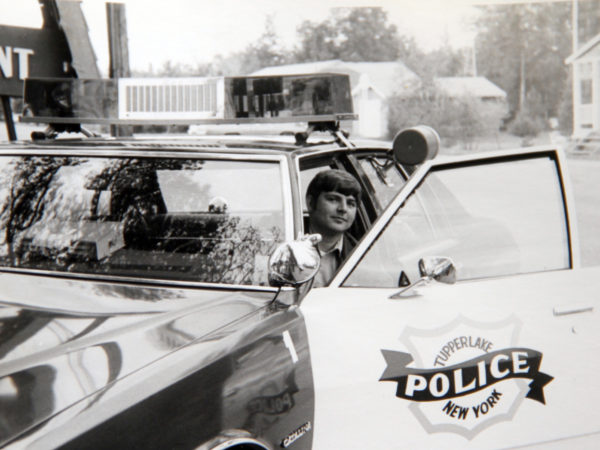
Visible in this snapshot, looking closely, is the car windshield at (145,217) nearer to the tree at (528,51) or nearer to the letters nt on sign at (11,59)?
the tree at (528,51)

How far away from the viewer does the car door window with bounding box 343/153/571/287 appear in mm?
2861

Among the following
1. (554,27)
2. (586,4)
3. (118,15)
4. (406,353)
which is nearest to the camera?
(406,353)

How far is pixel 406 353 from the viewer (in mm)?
2350

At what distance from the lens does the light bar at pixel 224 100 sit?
290 cm

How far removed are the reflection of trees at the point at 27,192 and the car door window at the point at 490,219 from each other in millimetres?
1434

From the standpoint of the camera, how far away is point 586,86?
15.8 ft

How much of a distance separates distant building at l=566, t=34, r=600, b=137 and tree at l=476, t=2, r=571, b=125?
90 mm

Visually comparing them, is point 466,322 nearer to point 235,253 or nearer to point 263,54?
point 235,253

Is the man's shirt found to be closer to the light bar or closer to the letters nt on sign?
the light bar

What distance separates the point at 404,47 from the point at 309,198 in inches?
132

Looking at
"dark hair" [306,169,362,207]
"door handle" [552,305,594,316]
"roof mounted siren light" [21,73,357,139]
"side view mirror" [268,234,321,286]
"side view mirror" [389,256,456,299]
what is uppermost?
"roof mounted siren light" [21,73,357,139]

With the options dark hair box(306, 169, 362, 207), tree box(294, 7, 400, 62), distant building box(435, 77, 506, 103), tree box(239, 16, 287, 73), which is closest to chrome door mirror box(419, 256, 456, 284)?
dark hair box(306, 169, 362, 207)

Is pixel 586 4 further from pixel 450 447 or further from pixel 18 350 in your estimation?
pixel 18 350

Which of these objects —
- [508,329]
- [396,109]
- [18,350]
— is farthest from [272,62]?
[18,350]
